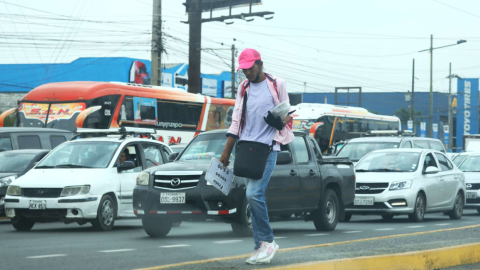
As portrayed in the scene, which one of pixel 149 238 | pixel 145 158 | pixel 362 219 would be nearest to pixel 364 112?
pixel 362 219

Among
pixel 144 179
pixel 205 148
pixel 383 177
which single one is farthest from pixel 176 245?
pixel 383 177

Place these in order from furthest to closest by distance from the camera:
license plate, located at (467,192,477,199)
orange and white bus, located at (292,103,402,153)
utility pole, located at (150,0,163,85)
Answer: orange and white bus, located at (292,103,402,153)
utility pole, located at (150,0,163,85)
license plate, located at (467,192,477,199)

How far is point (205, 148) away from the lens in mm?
12000

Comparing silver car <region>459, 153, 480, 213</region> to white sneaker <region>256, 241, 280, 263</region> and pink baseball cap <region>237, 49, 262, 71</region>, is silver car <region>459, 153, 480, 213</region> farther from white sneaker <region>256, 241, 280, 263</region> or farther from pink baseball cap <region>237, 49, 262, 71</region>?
pink baseball cap <region>237, 49, 262, 71</region>

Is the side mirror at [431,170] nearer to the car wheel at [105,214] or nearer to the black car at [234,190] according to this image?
the black car at [234,190]

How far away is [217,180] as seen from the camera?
287 inches

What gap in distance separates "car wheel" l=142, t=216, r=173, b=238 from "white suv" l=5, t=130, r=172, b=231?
165cm

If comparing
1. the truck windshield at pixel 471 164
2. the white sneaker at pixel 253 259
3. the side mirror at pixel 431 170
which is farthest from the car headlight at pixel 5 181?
the truck windshield at pixel 471 164

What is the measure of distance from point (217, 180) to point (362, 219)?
10848 mm

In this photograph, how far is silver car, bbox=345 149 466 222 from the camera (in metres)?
16.0

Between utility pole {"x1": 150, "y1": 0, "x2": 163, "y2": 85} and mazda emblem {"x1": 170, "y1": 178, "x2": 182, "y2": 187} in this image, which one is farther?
utility pole {"x1": 150, "y1": 0, "x2": 163, "y2": 85}

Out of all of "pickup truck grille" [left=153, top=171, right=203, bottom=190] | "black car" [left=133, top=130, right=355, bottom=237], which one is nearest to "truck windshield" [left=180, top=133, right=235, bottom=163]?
"black car" [left=133, top=130, right=355, bottom=237]

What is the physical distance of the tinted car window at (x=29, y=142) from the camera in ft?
60.5

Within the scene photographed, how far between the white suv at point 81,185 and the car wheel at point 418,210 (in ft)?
18.7
